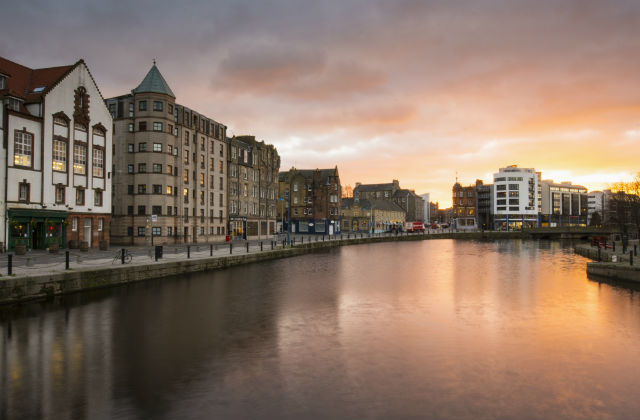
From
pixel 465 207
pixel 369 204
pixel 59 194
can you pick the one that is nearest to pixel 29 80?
pixel 59 194

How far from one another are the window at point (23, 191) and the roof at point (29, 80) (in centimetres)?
792

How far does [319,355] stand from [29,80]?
44.6 metres

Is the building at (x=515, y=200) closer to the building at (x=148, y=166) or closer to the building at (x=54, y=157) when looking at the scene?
the building at (x=148, y=166)

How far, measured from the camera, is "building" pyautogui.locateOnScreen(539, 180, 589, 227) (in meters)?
182

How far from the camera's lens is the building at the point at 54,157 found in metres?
37.6

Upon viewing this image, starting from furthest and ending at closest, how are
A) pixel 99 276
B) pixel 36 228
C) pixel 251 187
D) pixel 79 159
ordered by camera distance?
pixel 251 187, pixel 79 159, pixel 36 228, pixel 99 276

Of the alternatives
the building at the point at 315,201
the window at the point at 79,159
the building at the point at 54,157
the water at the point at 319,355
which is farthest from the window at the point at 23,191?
the building at the point at 315,201

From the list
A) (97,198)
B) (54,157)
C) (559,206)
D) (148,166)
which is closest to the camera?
(54,157)

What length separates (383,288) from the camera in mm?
30344

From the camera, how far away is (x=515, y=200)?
167 m

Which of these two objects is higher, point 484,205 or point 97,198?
point 484,205

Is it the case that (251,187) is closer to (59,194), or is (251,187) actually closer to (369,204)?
(59,194)

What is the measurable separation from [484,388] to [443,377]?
47.2 inches

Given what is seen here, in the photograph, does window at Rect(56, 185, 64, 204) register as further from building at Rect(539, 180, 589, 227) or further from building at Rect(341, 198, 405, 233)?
building at Rect(539, 180, 589, 227)
